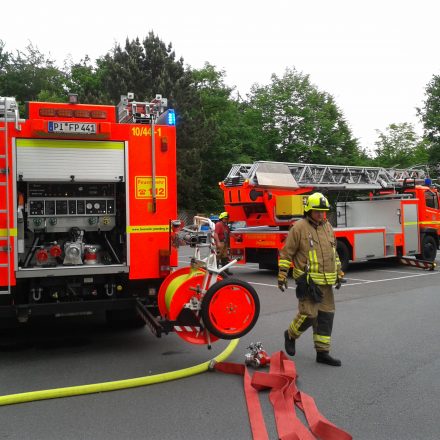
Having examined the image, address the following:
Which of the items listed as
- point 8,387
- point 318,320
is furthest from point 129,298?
point 318,320

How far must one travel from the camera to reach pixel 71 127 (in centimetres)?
566

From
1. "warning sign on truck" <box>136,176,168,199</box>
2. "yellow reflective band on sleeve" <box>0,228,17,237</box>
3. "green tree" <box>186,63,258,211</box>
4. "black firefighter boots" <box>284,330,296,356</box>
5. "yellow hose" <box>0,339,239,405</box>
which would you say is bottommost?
"yellow hose" <box>0,339,239,405</box>

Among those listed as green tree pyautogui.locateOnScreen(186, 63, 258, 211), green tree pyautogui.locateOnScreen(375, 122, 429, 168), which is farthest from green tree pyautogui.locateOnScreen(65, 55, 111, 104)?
green tree pyautogui.locateOnScreen(375, 122, 429, 168)

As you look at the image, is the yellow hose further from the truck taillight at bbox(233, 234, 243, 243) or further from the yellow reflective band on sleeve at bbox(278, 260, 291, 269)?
the truck taillight at bbox(233, 234, 243, 243)

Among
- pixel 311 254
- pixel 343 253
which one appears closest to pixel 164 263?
pixel 311 254

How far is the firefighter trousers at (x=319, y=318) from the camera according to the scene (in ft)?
18.3

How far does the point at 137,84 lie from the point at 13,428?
30614 millimetres

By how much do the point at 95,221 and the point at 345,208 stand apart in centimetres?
1223

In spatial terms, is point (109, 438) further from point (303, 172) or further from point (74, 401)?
point (303, 172)

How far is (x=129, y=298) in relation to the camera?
593 cm

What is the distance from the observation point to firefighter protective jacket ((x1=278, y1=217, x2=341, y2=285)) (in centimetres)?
563

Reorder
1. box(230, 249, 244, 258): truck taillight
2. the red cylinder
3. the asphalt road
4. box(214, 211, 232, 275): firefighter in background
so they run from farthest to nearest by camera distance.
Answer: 1. box(230, 249, 244, 258): truck taillight
2. box(214, 211, 232, 275): firefighter in background
3. the red cylinder
4. the asphalt road

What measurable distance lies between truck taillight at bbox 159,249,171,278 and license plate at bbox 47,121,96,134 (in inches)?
61.1

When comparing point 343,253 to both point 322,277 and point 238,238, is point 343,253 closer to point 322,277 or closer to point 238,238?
point 238,238
